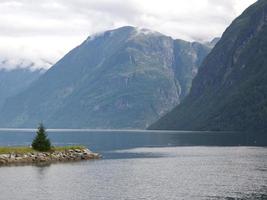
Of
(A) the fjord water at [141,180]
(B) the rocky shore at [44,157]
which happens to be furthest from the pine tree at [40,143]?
(A) the fjord water at [141,180]

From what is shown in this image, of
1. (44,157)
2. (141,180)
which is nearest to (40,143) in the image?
(44,157)

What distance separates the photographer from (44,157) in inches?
6683

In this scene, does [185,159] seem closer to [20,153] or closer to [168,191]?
[20,153]

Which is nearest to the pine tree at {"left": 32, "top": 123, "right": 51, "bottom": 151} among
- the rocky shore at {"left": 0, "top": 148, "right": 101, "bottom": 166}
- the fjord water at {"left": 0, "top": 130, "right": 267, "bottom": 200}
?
the rocky shore at {"left": 0, "top": 148, "right": 101, "bottom": 166}

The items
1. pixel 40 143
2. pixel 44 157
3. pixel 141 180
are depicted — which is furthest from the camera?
pixel 40 143

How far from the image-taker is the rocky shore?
536 feet

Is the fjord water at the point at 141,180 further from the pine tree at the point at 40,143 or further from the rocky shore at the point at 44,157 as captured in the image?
the pine tree at the point at 40,143

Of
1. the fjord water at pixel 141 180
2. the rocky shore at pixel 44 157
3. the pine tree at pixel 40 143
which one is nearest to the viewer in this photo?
the fjord water at pixel 141 180

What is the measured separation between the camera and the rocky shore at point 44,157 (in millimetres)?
163512

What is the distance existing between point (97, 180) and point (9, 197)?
27.7 meters

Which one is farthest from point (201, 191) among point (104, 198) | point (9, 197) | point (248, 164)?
point (248, 164)

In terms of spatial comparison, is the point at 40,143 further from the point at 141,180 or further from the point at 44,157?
the point at 141,180

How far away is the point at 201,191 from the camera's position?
98875 millimetres

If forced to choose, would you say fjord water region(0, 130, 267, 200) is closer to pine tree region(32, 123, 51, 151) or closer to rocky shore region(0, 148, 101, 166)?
rocky shore region(0, 148, 101, 166)
